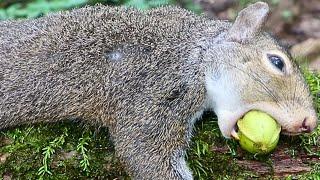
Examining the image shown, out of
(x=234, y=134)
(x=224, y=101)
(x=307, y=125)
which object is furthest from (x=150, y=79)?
(x=307, y=125)

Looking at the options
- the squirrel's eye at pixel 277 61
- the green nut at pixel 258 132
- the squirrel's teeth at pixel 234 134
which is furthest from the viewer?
the squirrel's eye at pixel 277 61

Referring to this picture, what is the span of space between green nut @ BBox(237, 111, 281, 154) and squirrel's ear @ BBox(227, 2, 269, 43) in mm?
623

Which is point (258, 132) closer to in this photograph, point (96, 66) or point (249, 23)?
point (249, 23)

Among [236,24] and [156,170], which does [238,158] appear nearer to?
[156,170]

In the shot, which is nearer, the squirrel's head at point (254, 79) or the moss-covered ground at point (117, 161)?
the squirrel's head at point (254, 79)

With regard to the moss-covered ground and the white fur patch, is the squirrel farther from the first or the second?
the moss-covered ground

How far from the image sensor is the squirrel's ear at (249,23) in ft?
13.9

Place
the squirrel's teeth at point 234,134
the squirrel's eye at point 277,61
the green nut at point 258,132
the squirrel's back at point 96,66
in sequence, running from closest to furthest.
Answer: the green nut at point 258,132, the squirrel's teeth at point 234,134, the squirrel's eye at point 277,61, the squirrel's back at point 96,66

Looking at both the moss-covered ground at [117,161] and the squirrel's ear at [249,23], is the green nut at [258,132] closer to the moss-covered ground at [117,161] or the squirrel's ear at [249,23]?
the moss-covered ground at [117,161]

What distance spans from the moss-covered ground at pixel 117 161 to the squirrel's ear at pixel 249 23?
0.66m

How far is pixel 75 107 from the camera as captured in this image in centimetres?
420

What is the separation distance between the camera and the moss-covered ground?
13.1 feet

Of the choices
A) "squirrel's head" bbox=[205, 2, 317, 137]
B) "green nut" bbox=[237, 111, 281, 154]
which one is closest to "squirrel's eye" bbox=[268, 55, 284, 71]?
"squirrel's head" bbox=[205, 2, 317, 137]

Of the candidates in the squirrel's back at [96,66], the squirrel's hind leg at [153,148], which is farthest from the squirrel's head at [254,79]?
the squirrel's hind leg at [153,148]
